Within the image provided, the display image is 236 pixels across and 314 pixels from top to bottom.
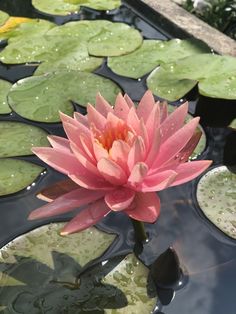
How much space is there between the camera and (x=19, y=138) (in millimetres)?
1465

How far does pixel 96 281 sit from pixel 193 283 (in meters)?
0.20

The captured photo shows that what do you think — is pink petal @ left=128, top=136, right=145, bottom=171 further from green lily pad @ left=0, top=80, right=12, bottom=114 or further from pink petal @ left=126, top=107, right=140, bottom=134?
green lily pad @ left=0, top=80, right=12, bottom=114

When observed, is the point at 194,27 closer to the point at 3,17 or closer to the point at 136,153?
the point at 3,17

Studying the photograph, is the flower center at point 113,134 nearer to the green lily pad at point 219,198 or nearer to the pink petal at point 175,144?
the pink petal at point 175,144

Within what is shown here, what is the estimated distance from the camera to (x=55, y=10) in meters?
2.18

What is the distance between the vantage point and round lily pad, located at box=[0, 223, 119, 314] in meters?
1.05

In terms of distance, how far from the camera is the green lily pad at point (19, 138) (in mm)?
1427

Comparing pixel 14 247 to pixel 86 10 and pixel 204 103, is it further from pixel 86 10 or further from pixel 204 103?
pixel 86 10

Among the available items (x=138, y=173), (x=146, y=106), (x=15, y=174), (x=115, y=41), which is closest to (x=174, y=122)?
(x=146, y=106)

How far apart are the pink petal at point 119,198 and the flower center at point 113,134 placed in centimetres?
9

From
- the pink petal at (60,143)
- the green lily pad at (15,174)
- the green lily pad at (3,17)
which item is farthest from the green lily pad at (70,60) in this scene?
the pink petal at (60,143)

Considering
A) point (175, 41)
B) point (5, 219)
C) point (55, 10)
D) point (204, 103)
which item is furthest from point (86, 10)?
point (5, 219)

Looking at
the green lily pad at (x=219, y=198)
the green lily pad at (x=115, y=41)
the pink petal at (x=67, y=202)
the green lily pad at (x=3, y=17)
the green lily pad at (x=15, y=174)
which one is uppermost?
the pink petal at (x=67, y=202)

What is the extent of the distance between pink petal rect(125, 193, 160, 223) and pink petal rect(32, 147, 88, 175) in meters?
0.12
